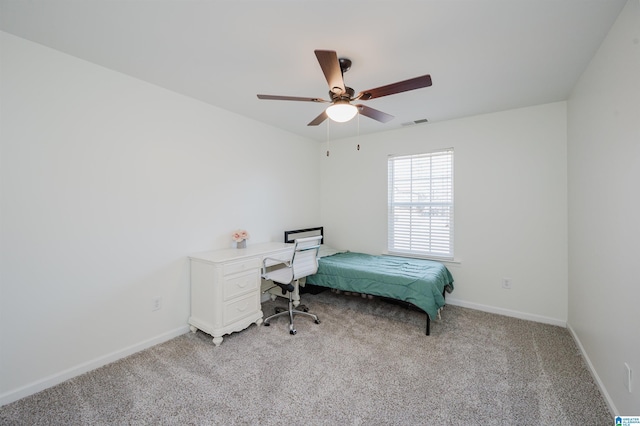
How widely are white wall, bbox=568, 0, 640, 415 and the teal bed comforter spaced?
3.91ft

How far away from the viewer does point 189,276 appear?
2.86 meters

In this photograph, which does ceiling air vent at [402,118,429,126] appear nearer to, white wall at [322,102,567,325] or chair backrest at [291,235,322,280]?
white wall at [322,102,567,325]

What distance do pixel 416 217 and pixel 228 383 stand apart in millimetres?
3053

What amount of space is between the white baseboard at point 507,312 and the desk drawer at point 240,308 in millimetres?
2561

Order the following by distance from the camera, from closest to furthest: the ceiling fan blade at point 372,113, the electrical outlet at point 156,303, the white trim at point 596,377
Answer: the white trim at point 596,377 → the ceiling fan blade at point 372,113 → the electrical outlet at point 156,303

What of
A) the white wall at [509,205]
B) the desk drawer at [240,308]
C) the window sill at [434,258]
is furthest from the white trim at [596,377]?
the desk drawer at [240,308]

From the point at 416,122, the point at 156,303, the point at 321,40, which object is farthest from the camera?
the point at 416,122

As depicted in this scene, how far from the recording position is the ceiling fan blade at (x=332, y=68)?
1.52 metres

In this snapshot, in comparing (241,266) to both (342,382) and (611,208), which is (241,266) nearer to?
(342,382)

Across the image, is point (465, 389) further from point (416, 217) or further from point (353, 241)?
point (353, 241)

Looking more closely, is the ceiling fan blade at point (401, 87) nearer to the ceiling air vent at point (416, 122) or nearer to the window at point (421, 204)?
the ceiling air vent at point (416, 122)

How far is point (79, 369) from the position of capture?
209 centimetres

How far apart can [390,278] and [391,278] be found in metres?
0.01

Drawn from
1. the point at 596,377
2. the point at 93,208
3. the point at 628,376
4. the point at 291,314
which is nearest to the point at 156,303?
the point at 93,208
